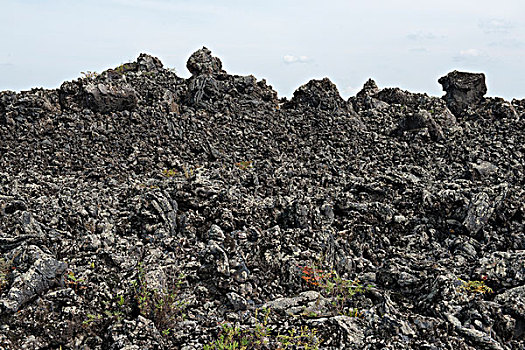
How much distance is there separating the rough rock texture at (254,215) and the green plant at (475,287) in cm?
6

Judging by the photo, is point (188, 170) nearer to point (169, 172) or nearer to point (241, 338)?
point (169, 172)

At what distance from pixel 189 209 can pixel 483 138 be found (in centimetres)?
1373

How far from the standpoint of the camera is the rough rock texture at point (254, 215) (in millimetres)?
8266

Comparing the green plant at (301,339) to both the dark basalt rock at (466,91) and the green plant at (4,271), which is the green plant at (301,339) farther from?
the dark basalt rock at (466,91)

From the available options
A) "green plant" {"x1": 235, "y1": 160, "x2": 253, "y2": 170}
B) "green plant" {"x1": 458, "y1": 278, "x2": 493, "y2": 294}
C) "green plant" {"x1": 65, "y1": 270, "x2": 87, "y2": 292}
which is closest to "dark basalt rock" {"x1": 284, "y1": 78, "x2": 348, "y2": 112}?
"green plant" {"x1": 235, "y1": 160, "x2": 253, "y2": 170}

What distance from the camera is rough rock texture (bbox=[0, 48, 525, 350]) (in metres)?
8.27

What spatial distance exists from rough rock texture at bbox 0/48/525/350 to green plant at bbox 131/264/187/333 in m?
0.04

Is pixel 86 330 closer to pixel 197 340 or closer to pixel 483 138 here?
pixel 197 340

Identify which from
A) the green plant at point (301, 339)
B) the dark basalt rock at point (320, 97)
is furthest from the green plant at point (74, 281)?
the dark basalt rock at point (320, 97)

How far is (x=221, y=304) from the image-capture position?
908 cm

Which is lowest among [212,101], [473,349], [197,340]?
[473,349]

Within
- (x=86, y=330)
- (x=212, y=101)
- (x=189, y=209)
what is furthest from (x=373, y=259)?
(x=212, y=101)

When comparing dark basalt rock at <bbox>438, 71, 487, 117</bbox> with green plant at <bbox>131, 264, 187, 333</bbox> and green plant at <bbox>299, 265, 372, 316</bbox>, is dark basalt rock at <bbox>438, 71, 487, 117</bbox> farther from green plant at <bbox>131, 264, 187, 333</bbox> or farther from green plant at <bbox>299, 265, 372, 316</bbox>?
green plant at <bbox>131, 264, 187, 333</bbox>

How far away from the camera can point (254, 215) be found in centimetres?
1220
